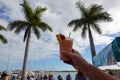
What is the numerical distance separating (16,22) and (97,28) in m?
10.6

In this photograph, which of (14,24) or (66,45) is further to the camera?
(14,24)

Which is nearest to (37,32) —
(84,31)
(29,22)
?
(29,22)

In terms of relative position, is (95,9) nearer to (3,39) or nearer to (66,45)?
(3,39)

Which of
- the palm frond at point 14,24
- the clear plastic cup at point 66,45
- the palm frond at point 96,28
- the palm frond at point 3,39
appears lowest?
the clear plastic cup at point 66,45

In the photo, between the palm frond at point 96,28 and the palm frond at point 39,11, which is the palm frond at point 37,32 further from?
the palm frond at point 96,28

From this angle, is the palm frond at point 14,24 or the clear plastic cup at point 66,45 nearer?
the clear plastic cup at point 66,45

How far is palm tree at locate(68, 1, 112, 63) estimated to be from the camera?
25.0m

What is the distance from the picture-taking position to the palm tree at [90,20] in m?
25.0

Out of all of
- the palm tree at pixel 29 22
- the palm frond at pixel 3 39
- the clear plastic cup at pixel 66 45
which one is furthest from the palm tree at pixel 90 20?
the clear plastic cup at pixel 66 45

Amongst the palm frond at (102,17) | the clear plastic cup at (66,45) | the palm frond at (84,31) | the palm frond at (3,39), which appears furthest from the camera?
the palm frond at (3,39)

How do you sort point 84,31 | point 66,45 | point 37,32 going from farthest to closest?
1. point 84,31
2. point 37,32
3. point 66,45

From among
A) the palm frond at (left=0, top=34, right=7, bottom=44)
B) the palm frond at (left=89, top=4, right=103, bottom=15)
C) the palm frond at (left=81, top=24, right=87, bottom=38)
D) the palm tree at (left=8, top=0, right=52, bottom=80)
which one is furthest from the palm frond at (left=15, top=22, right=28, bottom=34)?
the palm frond at (left=89, top=4, right=103, bottom=15)

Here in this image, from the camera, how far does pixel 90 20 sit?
25750mm

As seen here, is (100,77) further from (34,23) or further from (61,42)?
(34,23)
